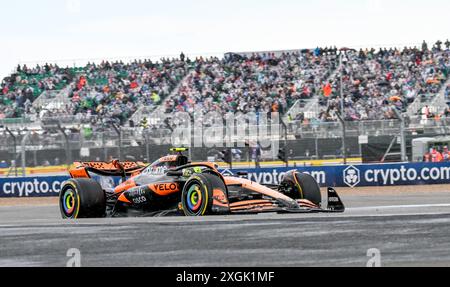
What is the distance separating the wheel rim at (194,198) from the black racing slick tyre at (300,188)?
5.88 ft

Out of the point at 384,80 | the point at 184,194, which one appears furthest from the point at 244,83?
the point at 184,194

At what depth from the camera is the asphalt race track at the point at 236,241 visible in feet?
29.2

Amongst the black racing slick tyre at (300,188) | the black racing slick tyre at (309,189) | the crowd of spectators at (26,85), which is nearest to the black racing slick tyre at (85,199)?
the black racing slick tyre at (300,188)

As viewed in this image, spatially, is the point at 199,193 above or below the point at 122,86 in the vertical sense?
below

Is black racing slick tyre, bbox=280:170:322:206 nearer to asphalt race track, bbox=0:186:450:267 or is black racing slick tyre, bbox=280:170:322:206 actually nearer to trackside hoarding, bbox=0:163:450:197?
asphalt race track, bbox=0:186:450:267

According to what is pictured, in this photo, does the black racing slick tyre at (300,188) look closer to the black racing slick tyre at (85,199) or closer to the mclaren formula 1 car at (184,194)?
the mclaren formula 1 car at (184,194)

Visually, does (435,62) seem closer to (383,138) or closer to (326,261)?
(383,138)

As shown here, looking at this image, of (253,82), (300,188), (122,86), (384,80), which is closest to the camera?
(300,188)

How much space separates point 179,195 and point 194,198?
655mm

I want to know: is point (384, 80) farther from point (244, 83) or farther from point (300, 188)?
point (300, 188)

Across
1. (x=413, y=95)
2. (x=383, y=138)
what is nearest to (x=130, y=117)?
(x=413, y=95)

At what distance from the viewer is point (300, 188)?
15367mm

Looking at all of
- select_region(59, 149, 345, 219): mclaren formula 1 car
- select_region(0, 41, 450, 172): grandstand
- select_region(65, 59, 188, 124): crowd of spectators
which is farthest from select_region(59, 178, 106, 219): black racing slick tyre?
select_region(65, 59, 188, 124): crowd of spectators

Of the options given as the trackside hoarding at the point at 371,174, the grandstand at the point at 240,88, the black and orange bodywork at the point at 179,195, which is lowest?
the trackside hoarding at the point at 371,174
